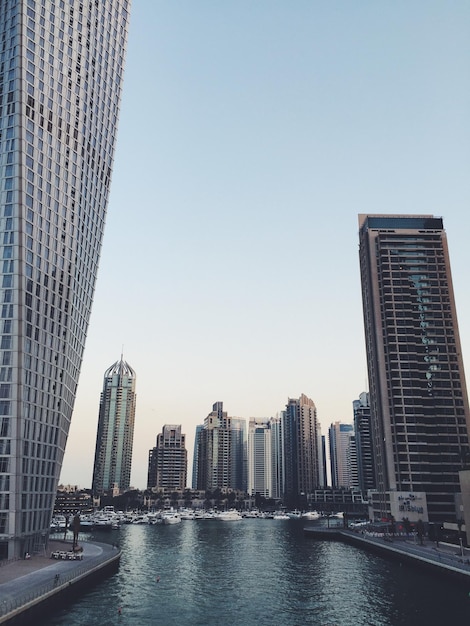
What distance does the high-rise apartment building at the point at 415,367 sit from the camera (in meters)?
167

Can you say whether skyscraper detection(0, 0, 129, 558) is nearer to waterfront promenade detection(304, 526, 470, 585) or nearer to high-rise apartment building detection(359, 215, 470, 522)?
waterfront promenade detection(304, 526, 470, 585)

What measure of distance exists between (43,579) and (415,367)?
142326mm

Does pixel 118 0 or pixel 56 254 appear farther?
pixel 118 0

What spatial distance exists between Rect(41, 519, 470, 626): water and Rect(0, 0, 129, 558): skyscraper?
26070 mm

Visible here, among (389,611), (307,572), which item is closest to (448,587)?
(389,611)

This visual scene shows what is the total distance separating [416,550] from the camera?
111000 millimetres

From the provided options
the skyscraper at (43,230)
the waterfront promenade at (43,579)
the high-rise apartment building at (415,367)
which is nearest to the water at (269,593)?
the waterfront promenade at (43,579)

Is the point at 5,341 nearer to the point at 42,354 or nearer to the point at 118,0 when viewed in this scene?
the point at 42,354

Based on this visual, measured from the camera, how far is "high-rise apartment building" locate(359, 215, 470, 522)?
549 ft

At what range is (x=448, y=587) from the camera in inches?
3236

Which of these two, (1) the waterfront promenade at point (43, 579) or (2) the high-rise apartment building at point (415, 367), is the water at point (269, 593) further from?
(2) the high-rise apartment building at point (415, 367)

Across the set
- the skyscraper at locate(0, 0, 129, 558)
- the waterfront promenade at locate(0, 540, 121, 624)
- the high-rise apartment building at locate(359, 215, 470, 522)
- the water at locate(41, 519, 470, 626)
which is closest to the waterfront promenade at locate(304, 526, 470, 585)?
the water at locate(41, 519, 470, 626)

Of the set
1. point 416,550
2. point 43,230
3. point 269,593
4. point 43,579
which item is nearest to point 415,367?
point 416,550

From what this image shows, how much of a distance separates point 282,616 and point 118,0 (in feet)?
501
